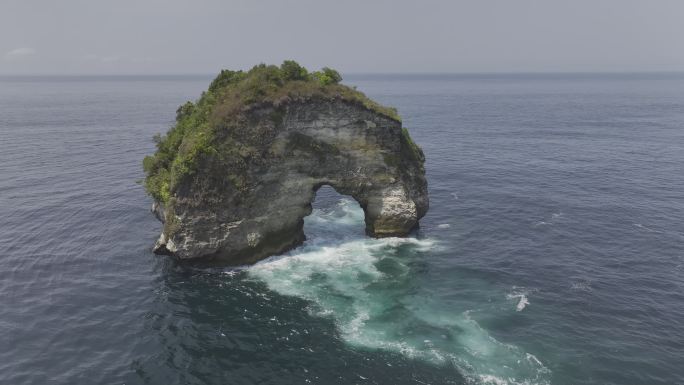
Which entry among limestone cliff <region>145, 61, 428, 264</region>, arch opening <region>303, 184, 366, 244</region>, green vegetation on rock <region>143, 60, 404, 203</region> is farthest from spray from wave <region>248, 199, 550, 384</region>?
green vegetation on rock <region>143, 60, 404, 203</region>

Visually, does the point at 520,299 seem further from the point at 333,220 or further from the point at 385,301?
the point at 333,220

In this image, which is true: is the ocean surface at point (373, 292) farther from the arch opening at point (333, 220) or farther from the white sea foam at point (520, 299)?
the arch opening at point (333, 220)

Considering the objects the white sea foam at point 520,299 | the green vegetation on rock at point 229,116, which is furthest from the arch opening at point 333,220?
the white sea foam at point 520,299

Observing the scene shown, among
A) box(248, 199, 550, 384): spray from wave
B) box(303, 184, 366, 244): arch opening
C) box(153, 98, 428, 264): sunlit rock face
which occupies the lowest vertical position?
box(248, 199, 550, 384): spray from wave

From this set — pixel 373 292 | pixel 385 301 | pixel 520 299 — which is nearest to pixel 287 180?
pixel 373 292

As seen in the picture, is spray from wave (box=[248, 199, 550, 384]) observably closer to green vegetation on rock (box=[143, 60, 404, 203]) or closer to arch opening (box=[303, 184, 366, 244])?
arch opening (box=[303, 184, 366, 244])

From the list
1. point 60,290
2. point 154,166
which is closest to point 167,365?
point 60,290

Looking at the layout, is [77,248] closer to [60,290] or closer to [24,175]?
[60,290]
